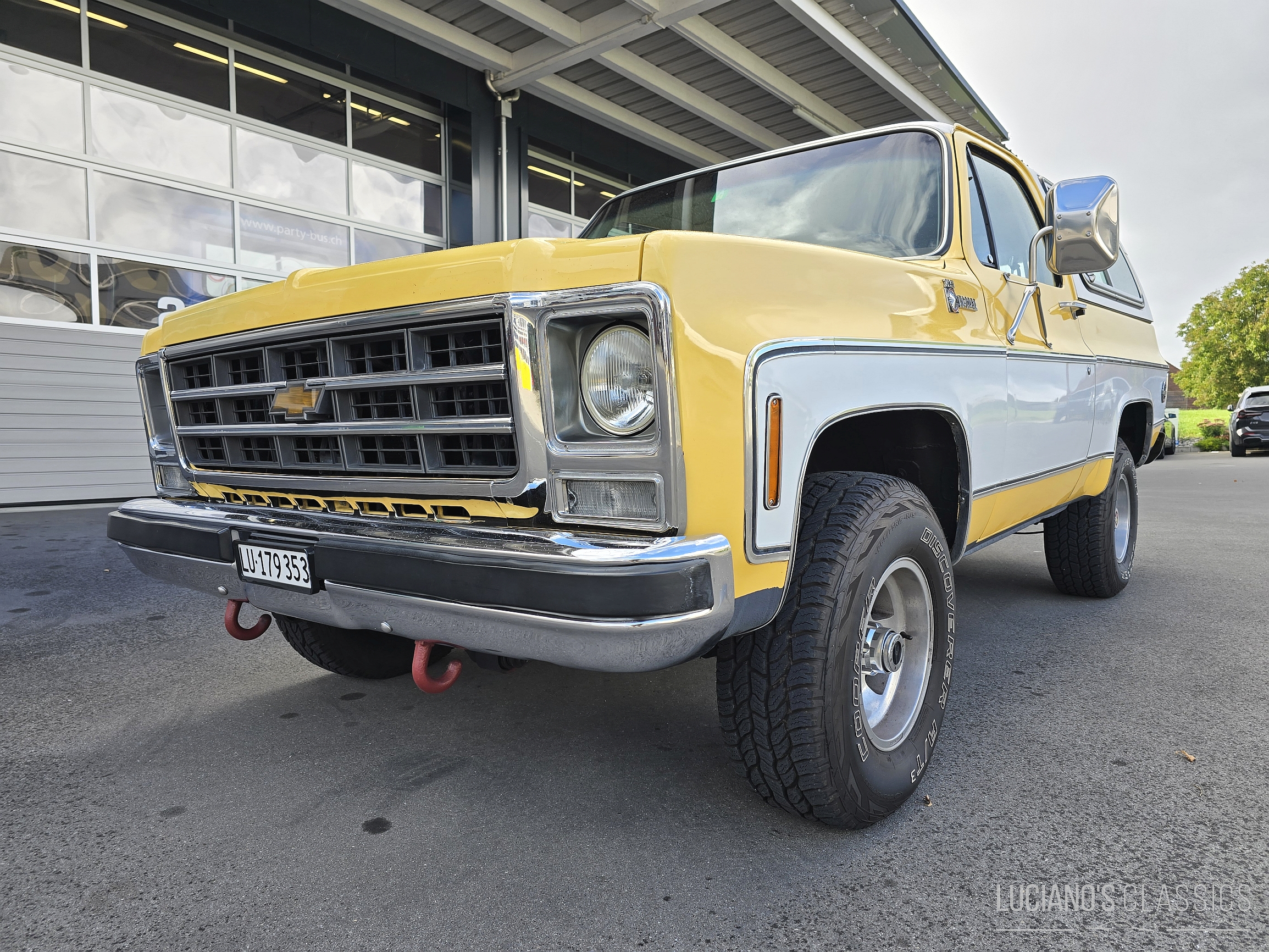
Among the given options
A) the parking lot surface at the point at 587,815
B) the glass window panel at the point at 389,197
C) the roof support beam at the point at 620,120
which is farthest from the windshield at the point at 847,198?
the glass window panel at the point at 389,197

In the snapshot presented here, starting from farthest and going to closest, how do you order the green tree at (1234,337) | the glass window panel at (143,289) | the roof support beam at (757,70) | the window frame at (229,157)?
the green tree at (1234,337) < the roof support beam at (757,70) < the glass window panel at (143,289) < the window frame at (229,157)

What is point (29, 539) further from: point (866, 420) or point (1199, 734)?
point (1199, 734)

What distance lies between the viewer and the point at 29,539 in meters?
6.59

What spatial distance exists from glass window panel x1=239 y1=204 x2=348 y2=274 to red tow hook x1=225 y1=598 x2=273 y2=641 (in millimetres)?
7376

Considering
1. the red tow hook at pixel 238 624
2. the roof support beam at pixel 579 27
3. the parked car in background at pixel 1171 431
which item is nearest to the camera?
the red tow hook at pixel 238 624

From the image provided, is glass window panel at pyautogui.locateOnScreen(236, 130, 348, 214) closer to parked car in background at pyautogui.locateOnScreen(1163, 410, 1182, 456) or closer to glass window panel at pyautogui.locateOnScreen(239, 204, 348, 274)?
glass window panel at pyautogui.locateOnScreen(239, 204, 348, 274)

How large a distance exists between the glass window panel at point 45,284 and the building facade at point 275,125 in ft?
0.05

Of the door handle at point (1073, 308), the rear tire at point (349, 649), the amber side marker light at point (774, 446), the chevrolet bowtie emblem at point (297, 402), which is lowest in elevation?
the rear tire at point (349, 649)

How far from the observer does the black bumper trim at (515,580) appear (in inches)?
62.1

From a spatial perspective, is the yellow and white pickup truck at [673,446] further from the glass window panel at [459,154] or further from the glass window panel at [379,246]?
the glass window panel at [459,154]

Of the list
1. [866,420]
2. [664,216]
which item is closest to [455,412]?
[866,420]

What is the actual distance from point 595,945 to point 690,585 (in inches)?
30.1

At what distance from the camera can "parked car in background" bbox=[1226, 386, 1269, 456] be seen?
19.7 m

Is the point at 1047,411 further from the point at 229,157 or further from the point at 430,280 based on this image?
the point at 229,157
